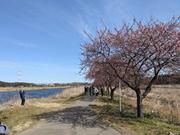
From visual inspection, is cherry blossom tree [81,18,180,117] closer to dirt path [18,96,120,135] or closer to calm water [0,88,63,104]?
dirt path [18,96,120,135]

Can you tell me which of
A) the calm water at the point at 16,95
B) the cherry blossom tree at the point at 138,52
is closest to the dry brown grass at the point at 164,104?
the cherry blossom tree at the point at 138,52

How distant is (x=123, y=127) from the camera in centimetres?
1753

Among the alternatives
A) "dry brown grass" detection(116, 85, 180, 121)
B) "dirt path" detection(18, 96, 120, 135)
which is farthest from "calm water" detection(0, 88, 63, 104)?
"dirt path" detection(18, 96, 120, 135)

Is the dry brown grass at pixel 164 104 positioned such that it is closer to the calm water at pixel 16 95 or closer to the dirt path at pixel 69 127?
the dirt path at pixel 69 127

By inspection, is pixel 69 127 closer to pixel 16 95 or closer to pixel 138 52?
pixel 138 52

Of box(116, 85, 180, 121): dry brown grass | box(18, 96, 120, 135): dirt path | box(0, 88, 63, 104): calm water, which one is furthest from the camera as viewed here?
box(0, 88, 63, 104): calm water

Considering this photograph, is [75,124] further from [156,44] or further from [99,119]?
[156,44]

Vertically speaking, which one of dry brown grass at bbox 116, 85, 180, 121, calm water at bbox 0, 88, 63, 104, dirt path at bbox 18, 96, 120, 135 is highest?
calm water at bbox 0, 88, 63, 104

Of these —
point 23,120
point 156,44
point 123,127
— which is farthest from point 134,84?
point 23,120

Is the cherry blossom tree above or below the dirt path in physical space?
above

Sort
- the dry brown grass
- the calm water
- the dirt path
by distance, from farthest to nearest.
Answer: the calm water < the dry brown grass < the dirt path

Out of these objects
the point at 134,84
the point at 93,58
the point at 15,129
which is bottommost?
the point at 15,129

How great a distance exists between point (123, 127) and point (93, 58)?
23.7 ft

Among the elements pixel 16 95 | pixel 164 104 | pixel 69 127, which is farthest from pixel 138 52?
pixel 16 95
